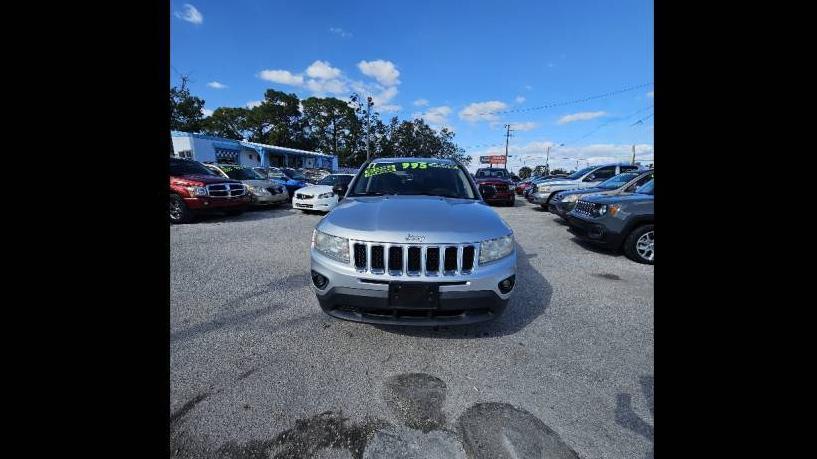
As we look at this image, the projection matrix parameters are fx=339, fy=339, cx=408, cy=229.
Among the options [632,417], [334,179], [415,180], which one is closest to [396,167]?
[415,180]

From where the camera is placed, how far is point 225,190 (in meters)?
8.45

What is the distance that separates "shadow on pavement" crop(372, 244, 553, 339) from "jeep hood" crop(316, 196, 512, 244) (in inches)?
27.6

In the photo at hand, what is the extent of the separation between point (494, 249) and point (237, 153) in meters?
39.6

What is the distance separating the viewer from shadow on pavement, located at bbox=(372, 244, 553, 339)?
9.47ft

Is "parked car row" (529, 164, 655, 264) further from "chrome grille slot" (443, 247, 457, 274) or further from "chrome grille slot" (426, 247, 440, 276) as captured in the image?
"chrome grille slot" (426, 247, 440, 276)

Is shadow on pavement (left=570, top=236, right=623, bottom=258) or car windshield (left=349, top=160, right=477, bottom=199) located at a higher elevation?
car windshield (left=349, top=160, right=477, bottom=199)

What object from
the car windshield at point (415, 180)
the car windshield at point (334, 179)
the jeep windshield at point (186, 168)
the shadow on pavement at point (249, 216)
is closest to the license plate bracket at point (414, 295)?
the car windshield at point (415, 180)

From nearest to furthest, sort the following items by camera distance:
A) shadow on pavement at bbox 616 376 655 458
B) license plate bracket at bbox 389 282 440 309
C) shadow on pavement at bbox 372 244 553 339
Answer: shadow on pavement at bbox 616 376 655 458 < license plate bracket at bbox 389 282 440 309 < shadow on pavement at bbox 372 244 553 339

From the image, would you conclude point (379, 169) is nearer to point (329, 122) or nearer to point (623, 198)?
point (623, 198)

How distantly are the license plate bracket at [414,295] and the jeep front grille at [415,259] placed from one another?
77 millimetres

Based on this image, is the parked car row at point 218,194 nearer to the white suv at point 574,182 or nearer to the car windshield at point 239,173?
the car windshield at point 239,173

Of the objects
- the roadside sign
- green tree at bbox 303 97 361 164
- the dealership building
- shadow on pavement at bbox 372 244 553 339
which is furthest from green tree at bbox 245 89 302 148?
shadow on pavement at bbox 372 244 553 339

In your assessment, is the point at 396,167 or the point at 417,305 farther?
the point at 396,167

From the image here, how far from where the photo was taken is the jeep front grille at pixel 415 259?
2377 millimetres
